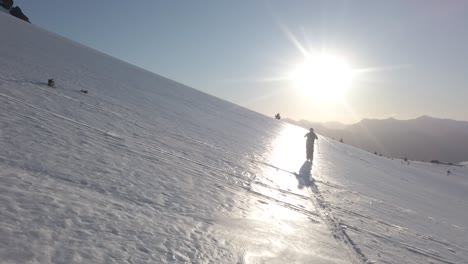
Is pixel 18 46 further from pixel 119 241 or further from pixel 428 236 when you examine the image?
pixel 428 236

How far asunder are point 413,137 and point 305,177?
131m

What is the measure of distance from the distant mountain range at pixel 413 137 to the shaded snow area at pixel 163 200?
334 ft

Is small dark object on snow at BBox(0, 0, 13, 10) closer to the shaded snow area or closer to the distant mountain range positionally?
the shaded snow area

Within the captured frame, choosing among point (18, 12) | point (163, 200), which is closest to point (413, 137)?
point (18, 12)

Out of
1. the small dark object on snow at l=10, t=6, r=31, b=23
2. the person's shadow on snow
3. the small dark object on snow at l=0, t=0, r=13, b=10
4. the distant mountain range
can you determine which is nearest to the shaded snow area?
the person's shadow on snow

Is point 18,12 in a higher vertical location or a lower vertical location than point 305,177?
higher

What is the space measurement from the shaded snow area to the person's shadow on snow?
4.3 inches

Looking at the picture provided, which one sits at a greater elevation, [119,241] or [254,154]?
[254,154]

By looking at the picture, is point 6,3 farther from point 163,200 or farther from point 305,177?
point 163,200

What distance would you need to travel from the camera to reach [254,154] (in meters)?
13.7

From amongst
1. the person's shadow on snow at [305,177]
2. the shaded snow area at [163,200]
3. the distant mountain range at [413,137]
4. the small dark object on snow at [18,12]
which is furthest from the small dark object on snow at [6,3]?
the distant mountain range at [413,137]

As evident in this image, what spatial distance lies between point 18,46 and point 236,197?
16505 mm

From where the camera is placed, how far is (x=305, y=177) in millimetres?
12727

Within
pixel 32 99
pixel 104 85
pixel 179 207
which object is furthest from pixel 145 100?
pixel 179 207
